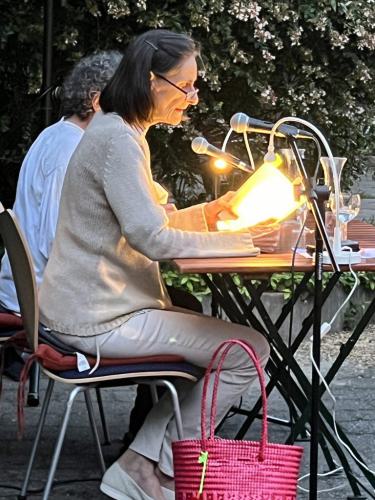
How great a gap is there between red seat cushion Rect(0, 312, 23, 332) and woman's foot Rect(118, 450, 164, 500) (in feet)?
2.07

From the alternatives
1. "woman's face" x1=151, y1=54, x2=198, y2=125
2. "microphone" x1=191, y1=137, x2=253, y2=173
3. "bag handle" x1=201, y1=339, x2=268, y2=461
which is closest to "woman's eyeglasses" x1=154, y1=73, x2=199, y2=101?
"woman's face" x1=151, y1=54, x2=198, y2=125

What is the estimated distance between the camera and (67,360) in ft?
10.5

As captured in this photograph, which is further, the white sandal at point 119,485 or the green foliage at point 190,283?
the green foliage at point 190,283

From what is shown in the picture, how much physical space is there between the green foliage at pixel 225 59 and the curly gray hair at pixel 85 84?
1.24 metres

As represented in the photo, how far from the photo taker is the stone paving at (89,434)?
378cm

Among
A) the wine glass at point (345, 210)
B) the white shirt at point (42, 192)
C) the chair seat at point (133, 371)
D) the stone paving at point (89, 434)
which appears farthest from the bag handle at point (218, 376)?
the white shirt at point (42, 192)

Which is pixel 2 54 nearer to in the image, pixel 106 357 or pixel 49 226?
pixel 49 226

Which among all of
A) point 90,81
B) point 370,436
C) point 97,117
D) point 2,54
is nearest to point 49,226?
point 90,81

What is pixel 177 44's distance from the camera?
337 cm

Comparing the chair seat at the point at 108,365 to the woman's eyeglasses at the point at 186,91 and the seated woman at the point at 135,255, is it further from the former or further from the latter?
the woman's eyeglasses at the point at 186,91

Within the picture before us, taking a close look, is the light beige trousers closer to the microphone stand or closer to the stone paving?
the microphone stand

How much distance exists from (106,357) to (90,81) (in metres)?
1.34

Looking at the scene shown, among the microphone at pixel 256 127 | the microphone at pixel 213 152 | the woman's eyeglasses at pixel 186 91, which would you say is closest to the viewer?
the microphone at pixel 256 127

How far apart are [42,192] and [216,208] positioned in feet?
2.74
